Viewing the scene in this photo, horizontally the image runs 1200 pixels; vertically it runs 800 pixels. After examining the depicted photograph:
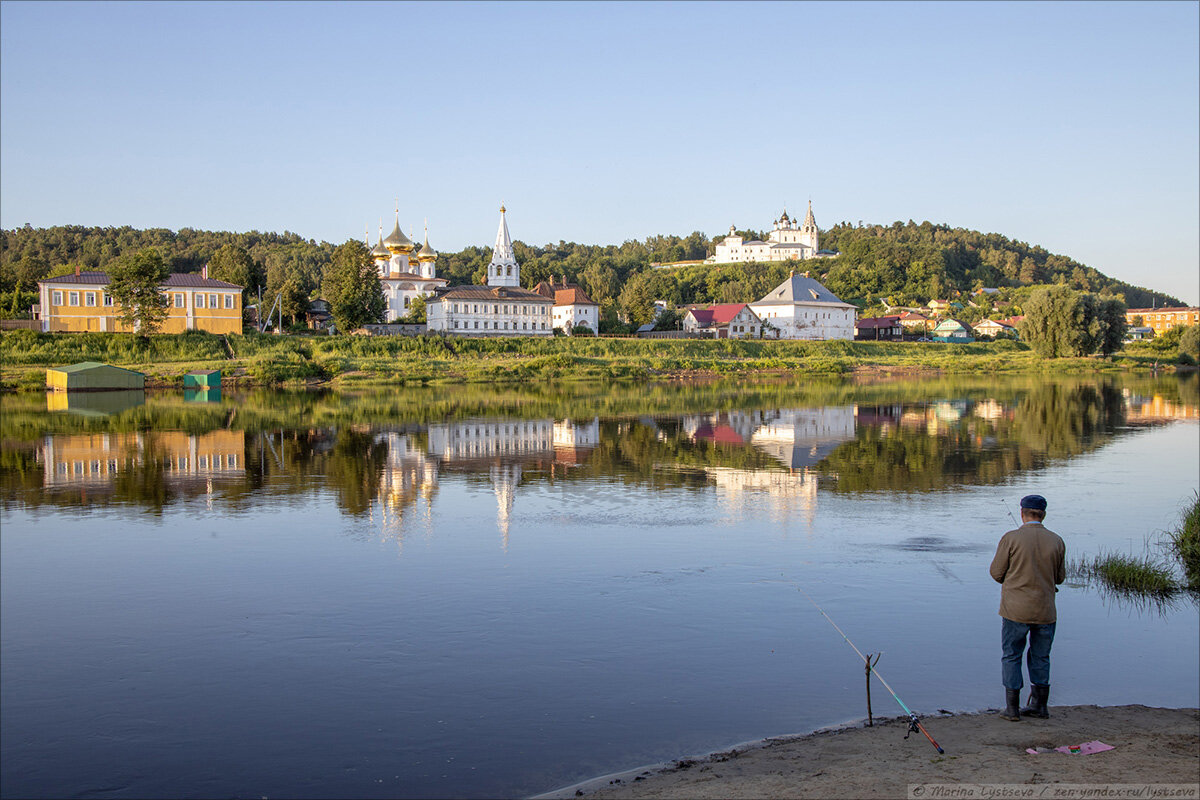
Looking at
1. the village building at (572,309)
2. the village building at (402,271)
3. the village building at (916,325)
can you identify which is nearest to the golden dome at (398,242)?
the village building at (402,271)

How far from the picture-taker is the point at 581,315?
73.8m

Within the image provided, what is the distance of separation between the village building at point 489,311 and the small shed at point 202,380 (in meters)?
23.2

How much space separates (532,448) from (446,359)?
109ft

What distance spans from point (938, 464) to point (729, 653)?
1229 cm

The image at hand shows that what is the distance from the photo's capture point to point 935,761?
A: 5340 mm

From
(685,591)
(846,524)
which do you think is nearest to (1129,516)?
(846,524)

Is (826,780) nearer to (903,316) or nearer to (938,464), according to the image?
(938,464)

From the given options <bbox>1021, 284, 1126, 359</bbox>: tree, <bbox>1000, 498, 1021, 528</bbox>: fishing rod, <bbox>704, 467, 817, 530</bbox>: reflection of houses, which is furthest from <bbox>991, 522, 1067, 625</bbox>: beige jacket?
<bbox>1021, 284, 1126, 359</bbox>: tree

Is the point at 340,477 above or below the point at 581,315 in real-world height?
below

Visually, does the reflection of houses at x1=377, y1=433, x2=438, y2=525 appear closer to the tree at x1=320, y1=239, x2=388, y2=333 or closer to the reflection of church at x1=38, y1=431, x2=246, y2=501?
the reflection of church at x1=38, y1=431, x2=246, y2=501

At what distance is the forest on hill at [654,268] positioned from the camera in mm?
82438

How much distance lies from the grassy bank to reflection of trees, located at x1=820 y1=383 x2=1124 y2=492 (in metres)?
27.4

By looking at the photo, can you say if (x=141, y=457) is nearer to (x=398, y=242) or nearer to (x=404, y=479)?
(x=404, y=479)

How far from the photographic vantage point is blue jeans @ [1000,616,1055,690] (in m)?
6.15
